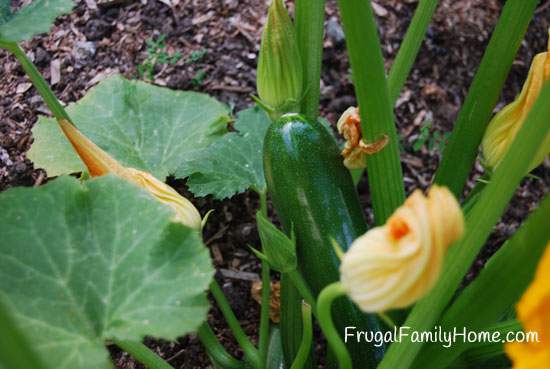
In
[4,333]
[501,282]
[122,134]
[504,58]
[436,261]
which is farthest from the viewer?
[122,134]

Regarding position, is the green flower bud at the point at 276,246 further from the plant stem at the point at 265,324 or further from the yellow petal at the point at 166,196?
the plant stem at the point at 265,324

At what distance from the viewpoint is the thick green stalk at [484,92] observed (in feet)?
3.79

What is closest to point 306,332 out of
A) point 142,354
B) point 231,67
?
point 142,354

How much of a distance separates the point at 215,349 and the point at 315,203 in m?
0.34

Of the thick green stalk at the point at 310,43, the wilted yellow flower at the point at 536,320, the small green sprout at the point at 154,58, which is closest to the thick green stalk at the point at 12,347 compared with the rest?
the wilted yellow flower at the point at 536,320

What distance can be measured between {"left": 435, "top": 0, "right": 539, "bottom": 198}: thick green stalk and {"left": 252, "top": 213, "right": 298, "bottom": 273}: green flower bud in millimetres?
416

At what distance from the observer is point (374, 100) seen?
3.51 feet

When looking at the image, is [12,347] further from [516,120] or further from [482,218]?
[516,120]

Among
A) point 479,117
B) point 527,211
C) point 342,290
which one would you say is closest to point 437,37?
point 527,211

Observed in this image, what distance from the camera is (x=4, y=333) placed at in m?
0.57

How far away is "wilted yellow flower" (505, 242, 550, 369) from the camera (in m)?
0.63

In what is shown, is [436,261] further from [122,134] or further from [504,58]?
[122,134]

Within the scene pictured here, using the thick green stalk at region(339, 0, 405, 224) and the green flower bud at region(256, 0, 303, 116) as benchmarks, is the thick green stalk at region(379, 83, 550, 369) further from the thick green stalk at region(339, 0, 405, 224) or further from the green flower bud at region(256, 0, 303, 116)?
the green flower bud at region(256, 0, 303, 116)

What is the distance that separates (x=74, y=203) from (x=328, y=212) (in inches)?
18.3
